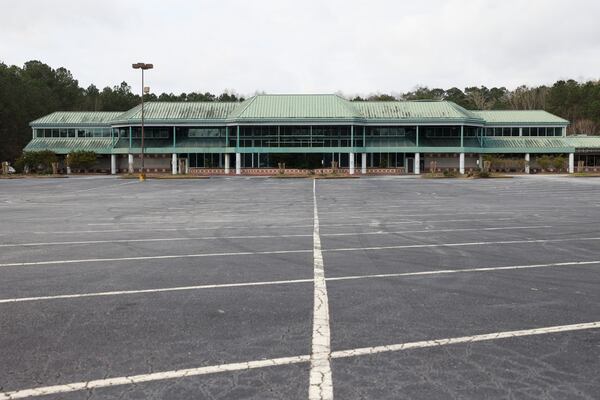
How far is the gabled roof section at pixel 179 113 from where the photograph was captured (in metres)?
67.1

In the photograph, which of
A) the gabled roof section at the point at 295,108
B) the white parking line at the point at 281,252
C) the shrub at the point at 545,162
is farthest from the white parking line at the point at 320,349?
the shrub at the point at 545,162

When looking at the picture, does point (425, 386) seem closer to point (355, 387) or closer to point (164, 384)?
point (355, 387)

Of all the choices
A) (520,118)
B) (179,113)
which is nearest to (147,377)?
(179,113)

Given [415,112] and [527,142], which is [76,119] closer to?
[415,112]

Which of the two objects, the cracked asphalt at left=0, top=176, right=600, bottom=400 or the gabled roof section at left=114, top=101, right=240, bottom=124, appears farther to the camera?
the gabled roof section at left=114, top=101, right=240, bottom=124

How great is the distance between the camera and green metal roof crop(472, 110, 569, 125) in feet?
234

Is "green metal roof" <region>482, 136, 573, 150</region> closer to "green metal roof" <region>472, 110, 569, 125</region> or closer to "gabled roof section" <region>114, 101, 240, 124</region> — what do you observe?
"green metal roof" <region>472, 110, 569, 125</region>

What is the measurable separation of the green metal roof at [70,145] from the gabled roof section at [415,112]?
33.9 metres

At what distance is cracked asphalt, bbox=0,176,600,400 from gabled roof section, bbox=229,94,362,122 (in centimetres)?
5362

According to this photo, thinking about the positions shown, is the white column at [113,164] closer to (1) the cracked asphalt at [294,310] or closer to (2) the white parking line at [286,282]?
(1) the cracked asphalt at [294,310]

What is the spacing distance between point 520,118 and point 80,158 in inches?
2254

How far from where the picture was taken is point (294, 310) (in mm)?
5969

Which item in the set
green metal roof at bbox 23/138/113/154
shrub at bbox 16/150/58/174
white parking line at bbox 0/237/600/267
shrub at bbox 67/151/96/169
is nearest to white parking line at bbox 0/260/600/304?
white parking line at bbox 0/237/600/267

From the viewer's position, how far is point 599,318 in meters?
5.66
